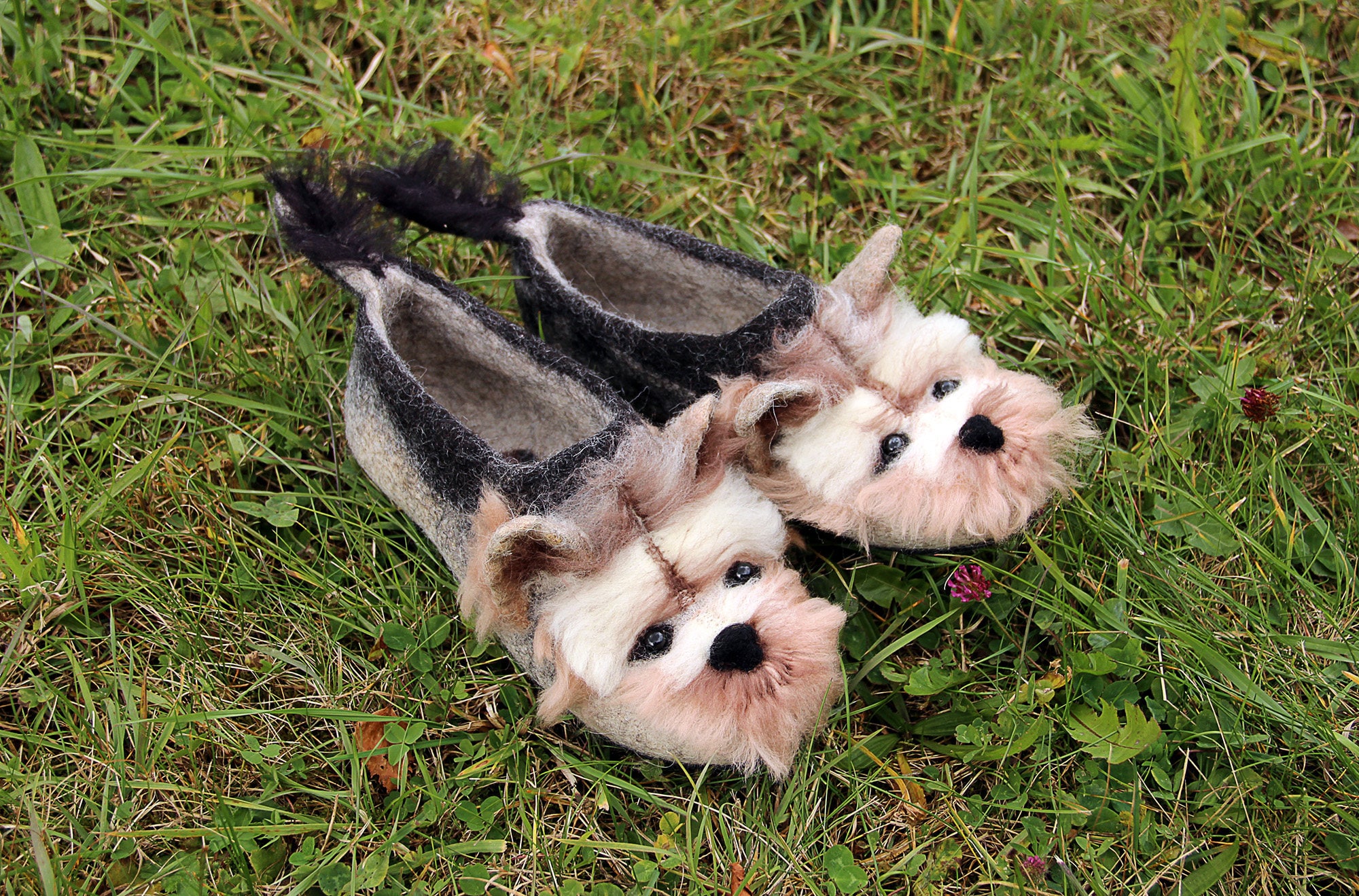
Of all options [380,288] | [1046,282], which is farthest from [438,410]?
[1046,282]

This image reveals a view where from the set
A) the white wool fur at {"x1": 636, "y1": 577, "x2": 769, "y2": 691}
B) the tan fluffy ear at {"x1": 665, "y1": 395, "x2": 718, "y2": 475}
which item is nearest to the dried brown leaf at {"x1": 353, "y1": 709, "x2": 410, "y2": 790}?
the white wool fur at {"x1": 636, "y1": 577, "x2": 769, "y2": 691}

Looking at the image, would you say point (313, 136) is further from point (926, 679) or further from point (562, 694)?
point (926, 679)

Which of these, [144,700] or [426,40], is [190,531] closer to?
[144,700]

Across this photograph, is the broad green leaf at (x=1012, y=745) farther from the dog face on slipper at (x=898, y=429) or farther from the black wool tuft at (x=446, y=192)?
the black wool tuft at (x=446, y=192)

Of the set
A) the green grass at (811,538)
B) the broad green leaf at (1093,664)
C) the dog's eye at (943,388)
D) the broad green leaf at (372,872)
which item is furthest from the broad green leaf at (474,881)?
the dog's eye at (943,388)

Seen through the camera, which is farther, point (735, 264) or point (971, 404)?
point (735, 264)
